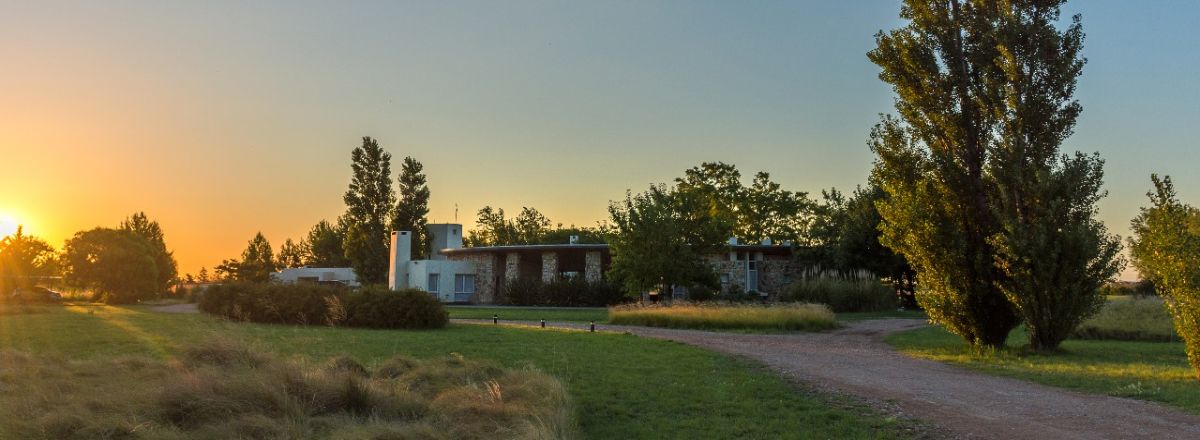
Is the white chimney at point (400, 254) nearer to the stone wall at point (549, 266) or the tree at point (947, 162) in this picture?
the stone wall at point (549, 266)

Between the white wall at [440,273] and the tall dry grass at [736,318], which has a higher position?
the white wall at [440,273]

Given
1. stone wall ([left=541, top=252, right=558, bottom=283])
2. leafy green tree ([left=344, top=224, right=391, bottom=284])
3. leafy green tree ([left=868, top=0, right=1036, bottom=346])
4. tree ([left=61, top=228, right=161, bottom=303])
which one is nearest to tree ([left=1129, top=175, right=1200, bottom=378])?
leafy green tree ([left=868, top=0, right=1036, bottom=346])

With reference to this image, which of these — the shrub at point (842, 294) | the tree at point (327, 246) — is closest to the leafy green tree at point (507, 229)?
the tree at point (327, 246)

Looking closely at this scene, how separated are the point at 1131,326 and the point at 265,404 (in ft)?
75.3

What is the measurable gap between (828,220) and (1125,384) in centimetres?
3841

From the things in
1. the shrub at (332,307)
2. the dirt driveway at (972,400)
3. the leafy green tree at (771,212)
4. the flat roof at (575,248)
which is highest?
the leafy green tree at (771,212)

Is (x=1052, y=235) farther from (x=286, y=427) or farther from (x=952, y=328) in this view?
(x=286, y=427)

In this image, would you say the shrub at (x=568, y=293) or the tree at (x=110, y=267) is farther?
the shrub at (x=568, y=293)

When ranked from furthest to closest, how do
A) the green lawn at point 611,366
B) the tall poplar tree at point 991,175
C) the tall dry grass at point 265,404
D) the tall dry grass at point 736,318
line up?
the tall dry grass at point 736,318 < the tall poplar tree at point 991,175 < the green lawn at point 611,366 < the tall dry grass at point 265,404

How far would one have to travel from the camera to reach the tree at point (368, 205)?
53.7 m

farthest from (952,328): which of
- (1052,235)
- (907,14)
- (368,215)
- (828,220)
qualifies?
(368,215)

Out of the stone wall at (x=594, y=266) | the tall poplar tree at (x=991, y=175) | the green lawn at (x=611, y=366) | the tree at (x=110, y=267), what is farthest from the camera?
the stone wall at (x=594, y=266)

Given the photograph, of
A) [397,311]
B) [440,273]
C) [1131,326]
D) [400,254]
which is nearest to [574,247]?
[440,273]

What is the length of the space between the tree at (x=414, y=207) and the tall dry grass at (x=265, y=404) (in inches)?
1863
